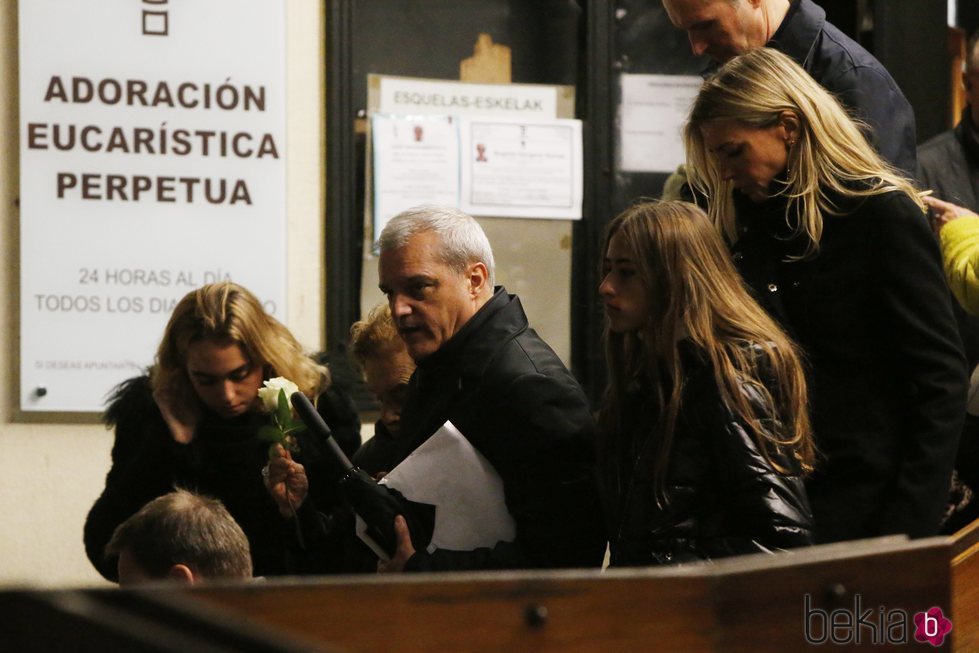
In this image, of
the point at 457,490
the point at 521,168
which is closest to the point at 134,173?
the point at 521,168

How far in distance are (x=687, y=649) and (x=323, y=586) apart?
383 millimetres

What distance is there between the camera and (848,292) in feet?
9.50

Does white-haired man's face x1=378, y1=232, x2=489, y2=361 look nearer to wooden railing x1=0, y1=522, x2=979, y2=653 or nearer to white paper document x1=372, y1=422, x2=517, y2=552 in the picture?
white paper document x1=372, y1=422, x2=517, y2=552

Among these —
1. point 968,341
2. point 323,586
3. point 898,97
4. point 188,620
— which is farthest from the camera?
point 968,341

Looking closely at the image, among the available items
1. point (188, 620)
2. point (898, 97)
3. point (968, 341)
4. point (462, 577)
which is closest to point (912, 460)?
point (898, 97)

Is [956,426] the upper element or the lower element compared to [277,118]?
lower

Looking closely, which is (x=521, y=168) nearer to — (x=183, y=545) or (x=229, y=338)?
(x=229, y=338)

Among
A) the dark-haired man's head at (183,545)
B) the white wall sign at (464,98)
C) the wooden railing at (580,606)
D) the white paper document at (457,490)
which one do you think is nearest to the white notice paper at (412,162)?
the white wall sign at (464,98)

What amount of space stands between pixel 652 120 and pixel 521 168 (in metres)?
0.58

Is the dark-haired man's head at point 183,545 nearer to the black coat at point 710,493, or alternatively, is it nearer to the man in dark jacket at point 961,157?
the black coat at point 710,493

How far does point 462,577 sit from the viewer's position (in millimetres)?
1435

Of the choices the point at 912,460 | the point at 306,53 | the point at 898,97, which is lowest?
the point at 912,460

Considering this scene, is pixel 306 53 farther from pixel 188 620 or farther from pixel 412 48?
pixel 188 620

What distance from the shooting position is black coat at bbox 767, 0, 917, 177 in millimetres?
3199
